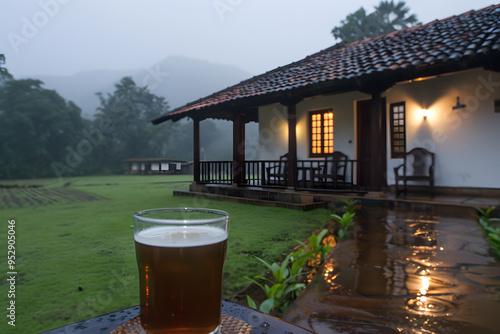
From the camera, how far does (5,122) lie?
2706 cm

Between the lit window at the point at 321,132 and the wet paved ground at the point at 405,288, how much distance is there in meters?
6.08

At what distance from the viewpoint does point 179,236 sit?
622mm

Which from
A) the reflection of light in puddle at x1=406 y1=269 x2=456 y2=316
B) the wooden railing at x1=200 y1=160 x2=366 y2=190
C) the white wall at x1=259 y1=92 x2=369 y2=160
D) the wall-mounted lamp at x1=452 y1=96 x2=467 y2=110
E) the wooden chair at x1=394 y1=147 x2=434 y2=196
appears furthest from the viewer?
the white wall at x1=259 y1=92 x2=369 y2=160

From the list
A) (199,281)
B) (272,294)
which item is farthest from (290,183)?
(199,281)

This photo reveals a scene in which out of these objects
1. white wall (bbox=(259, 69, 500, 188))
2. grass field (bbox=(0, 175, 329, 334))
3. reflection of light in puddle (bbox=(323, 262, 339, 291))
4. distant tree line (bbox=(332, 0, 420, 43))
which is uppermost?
distant tree line (bbox=(332, 0, 420, 43))

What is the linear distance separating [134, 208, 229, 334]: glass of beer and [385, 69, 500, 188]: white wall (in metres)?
8.44

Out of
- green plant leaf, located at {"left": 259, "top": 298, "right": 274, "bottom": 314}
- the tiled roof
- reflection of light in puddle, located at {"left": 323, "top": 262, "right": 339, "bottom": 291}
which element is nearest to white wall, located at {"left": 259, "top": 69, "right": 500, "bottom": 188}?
the tiled roof

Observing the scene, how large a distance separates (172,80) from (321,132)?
135 m

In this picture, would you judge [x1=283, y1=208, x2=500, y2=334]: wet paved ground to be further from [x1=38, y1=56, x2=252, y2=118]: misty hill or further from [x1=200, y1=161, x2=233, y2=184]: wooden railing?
[x1=38, y1=56, x2=252, y2=118]: misty hill

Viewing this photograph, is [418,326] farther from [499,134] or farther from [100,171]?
[100,171]

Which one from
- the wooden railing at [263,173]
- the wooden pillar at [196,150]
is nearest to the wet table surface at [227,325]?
the wooden railing at [263,173]

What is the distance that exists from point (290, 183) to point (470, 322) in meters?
6.73

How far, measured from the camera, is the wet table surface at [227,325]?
59 centimetres

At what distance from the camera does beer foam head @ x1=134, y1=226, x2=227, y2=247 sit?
0.62 metres
